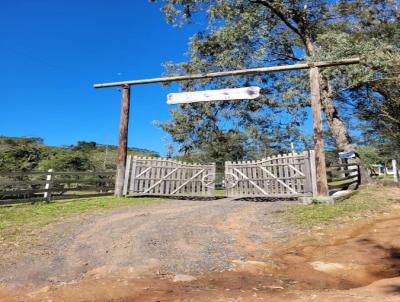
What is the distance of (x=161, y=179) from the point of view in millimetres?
13312

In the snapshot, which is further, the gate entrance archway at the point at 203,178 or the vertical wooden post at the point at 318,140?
the gate entrance archway at the point at 203,178

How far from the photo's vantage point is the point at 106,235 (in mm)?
6258

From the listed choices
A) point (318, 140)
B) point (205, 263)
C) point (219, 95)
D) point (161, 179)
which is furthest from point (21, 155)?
point (205, 263)

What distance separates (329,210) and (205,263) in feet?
16.2

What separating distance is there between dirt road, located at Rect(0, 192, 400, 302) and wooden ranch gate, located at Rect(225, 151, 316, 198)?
157 inches

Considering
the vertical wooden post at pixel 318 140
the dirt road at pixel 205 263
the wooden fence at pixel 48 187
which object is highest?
the vertical wooden post at pixel 318 140

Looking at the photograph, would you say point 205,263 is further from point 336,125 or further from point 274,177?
point 336,125

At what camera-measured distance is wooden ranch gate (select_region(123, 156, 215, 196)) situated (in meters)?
13.3

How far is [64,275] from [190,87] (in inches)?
618

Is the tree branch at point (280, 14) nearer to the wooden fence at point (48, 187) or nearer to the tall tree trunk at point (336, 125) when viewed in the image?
the tall tree trunk at point (336, 125)

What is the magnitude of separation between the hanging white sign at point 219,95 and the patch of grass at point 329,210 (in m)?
4.36

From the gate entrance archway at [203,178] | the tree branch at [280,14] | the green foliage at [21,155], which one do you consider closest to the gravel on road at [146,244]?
the gate entrance archway at [203,178]

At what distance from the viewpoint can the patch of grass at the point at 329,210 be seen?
7590 millimetres

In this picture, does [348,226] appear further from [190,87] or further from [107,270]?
[190,87]
